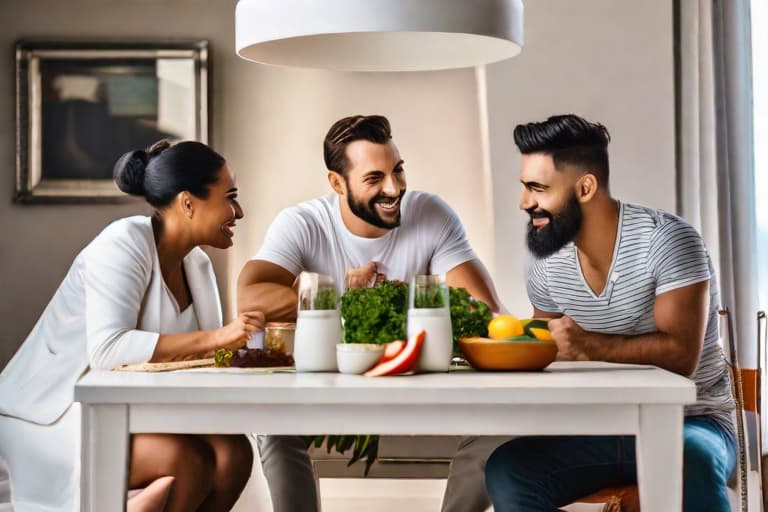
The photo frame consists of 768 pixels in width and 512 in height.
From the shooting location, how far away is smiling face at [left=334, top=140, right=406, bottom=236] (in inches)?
136

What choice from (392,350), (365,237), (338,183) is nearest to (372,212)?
(365,237)

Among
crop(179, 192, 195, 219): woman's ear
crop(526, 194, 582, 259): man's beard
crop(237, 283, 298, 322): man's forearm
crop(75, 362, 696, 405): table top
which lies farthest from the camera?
crop(237, 283, 298, 322): man's forearm

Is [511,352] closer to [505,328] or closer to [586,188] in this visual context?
[505,328]

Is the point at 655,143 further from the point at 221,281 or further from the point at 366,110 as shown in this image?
the point at 221,281

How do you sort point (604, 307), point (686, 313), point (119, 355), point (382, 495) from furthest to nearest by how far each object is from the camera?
point (382, 495) → point (604, 307) → point (686, 313) → point (119, 355)

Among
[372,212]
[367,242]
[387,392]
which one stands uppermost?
[372,212]

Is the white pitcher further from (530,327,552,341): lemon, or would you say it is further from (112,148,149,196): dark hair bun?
(112,148,149,196): dark hair bun

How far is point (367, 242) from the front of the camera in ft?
11.3

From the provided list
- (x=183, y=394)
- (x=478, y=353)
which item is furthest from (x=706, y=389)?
(x=183, y=394)

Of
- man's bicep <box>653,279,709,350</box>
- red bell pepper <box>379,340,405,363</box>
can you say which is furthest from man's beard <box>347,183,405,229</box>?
red bell pepper <box>379,340,405,363</box>

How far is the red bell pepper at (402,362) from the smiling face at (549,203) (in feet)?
4.37

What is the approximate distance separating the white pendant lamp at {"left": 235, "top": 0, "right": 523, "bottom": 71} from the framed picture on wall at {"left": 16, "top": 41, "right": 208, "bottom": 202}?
60.5 inches

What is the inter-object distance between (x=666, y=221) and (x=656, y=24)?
1250 mm

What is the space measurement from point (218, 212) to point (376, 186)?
61 cm
